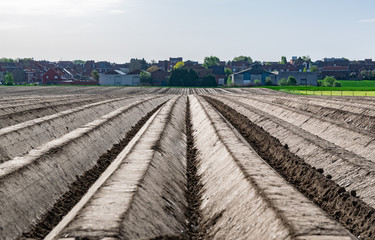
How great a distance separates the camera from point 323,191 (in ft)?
37.9

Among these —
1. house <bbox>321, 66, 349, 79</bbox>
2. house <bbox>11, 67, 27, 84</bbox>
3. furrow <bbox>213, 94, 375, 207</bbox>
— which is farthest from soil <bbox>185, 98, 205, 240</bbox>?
house <bbox>321, 66, 349, 79</bbox>

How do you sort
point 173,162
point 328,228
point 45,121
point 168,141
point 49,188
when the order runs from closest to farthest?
1. point 328,228
2. point 49,188
3. point 173,162
4. point 168,141
5. point 45,121

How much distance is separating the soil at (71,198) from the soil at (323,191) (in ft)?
17.2

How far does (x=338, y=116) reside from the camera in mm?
27484

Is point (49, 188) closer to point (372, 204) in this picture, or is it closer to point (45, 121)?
point (372, 204)

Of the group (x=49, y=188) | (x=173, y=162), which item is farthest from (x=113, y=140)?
(x=49, y=188)

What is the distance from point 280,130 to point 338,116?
306 inches

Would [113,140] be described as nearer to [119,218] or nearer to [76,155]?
[76,155]

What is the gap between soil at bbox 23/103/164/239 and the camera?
945 centimetres

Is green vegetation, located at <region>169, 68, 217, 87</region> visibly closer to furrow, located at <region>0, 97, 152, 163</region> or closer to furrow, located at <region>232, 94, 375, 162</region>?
furrow, located at <region>232, 94, 375, 162</region>

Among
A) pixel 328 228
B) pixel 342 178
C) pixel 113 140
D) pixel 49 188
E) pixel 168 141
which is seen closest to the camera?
pixel 328 228

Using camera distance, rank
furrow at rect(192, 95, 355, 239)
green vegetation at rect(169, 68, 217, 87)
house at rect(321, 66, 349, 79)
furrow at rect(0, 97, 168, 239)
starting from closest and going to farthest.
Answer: furrow at rect(192, 95, 355, 239) → furrow at rect(0, 97, 168, 239) → green vegetation at rect(169, 68, 217, 87) → house at rect(321, 66, 349, 79)

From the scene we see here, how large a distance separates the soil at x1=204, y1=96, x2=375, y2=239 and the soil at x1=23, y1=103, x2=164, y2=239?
5.24m

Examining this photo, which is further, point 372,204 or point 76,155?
point 76,155
